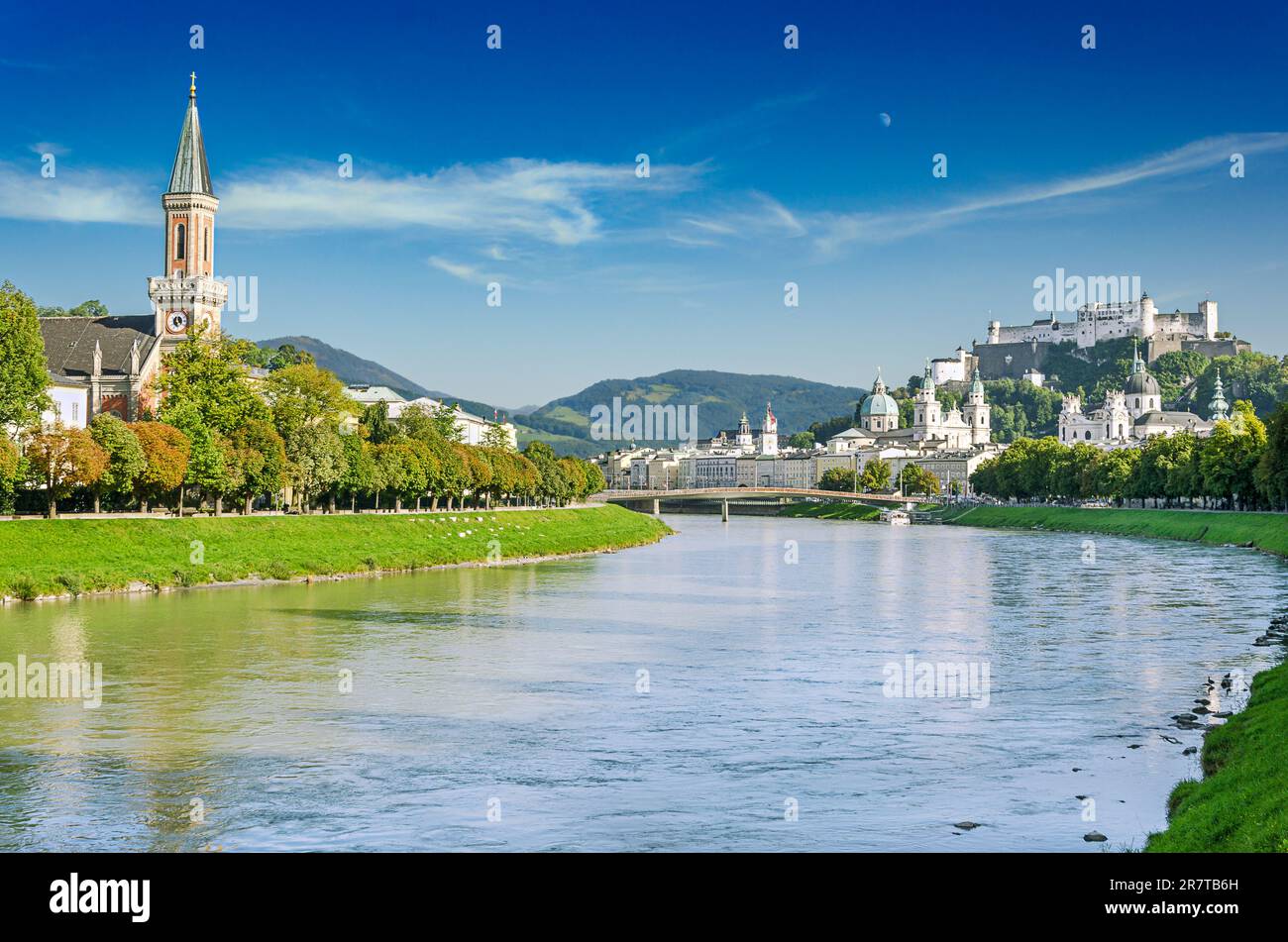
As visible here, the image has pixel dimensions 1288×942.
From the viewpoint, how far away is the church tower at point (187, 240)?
290 feet

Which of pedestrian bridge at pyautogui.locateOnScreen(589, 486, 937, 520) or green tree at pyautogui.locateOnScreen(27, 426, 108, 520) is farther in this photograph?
pedestrian bridge at pyautogui.locateOnScreen(589, 486, 937, 520)

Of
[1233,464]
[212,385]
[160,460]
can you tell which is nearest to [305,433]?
[212,385]

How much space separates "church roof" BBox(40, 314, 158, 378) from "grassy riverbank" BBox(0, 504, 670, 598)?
71.8 feet

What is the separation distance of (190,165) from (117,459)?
41.2 m

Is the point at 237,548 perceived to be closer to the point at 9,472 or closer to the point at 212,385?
the point at 9,472

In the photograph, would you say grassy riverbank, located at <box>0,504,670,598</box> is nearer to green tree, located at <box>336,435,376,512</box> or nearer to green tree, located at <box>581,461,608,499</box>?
green tree, located at <box>336,435,376,512</box>

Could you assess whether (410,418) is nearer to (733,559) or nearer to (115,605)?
(733,559)

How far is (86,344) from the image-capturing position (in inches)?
3214

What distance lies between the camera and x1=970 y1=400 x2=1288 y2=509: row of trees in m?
75.4

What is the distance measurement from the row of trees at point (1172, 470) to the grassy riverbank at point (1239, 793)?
53.8 metres

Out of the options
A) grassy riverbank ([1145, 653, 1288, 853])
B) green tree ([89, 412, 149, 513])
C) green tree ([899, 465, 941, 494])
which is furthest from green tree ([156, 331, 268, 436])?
green tree ([899, 465, 941, 494])

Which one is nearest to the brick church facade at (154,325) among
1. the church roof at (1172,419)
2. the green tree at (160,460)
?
the green tree at (160,460)
